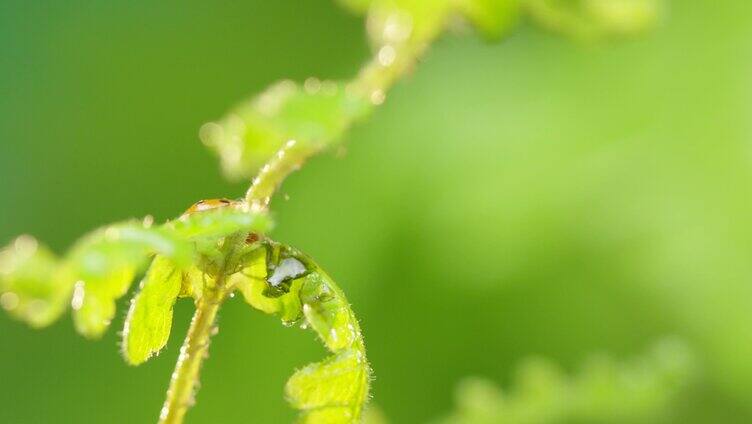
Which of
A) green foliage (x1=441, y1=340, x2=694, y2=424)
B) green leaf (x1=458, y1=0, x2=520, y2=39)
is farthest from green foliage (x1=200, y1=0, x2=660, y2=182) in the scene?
green foliage (x1=441, y1=340, x2=694, y2=424)

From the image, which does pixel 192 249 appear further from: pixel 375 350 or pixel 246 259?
pixel 375 350

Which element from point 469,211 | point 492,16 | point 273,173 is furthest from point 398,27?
point 469,211

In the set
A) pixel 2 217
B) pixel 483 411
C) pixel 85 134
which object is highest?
pixel 85 134

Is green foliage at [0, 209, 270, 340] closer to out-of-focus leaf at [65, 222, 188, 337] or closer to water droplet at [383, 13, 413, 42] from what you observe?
out-of-focus leaf at [65, 222, 188, 337]

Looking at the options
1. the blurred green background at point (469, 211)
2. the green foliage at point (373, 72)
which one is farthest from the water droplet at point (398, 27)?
the blurred green background at point (469, 211)

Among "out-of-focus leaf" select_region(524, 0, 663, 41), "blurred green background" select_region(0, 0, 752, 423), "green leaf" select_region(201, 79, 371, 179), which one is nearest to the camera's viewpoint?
"green leaf" select_region(201, 79, 371, 179)

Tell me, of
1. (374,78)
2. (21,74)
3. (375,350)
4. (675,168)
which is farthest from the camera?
(21,74)

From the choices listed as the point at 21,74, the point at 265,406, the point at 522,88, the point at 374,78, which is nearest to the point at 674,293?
the point at 522,88
